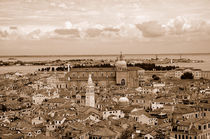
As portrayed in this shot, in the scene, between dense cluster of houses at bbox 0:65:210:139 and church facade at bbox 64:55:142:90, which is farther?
church facade at bbox 64:55:142:90

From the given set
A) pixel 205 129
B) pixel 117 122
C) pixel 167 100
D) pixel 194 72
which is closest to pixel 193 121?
pixel 205 129

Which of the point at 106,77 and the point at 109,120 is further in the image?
the point at 106,77

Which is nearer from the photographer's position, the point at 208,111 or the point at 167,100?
the point at 208,111

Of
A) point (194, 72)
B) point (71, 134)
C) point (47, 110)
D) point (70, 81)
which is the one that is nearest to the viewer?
point (71, 134)

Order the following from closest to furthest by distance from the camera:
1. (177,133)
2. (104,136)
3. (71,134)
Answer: (177,133), (104,136), (71,134)

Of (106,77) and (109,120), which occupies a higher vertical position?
(106,77)

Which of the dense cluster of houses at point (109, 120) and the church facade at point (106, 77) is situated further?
the church facade at point (106, 77)

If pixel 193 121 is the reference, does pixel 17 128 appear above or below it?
below

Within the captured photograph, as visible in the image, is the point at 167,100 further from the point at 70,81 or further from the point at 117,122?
the point at 70,81

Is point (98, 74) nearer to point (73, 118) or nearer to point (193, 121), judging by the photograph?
point (73, 118)

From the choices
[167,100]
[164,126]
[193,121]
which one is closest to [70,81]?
[167,100]
